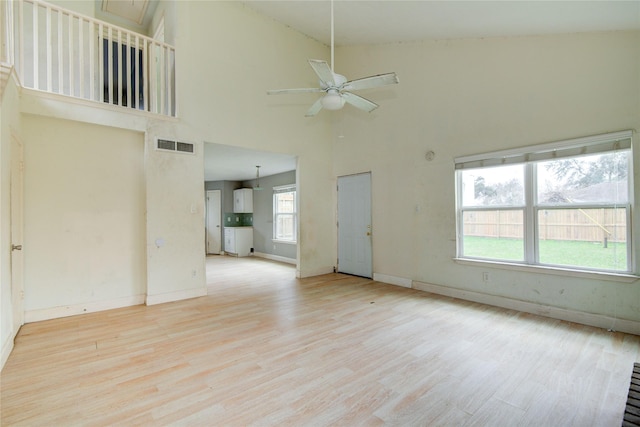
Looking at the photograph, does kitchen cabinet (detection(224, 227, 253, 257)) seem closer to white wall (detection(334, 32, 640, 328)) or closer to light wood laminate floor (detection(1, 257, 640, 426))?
white wall (detection(334, 32, 640, 328))

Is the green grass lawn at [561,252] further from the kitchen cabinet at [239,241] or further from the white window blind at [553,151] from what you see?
the kitchen cabinet at [239,241]

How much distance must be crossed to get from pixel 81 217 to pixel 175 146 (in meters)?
1.51

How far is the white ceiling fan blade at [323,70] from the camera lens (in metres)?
2.58

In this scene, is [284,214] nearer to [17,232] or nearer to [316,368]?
[17,232]

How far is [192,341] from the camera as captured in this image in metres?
2.96

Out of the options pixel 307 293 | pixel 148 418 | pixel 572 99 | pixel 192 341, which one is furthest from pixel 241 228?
pixel 572 99

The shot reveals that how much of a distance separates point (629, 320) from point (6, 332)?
20.2 feet

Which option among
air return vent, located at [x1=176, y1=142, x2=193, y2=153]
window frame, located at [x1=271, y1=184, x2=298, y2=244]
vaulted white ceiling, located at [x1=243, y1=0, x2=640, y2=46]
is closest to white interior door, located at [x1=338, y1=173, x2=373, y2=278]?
window frame, located at [x1=271, y1=184, x2=298, y2=244]

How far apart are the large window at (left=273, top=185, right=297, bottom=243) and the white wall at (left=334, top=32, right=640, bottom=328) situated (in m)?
2.20

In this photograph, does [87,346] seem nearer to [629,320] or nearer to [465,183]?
[465,183]

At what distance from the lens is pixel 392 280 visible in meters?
5.27

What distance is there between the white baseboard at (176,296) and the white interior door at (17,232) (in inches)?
50.7

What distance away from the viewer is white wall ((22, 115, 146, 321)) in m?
3.48

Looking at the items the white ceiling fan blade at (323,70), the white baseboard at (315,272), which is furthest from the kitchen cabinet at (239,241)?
the white ceiling fan blade at (323,70)
